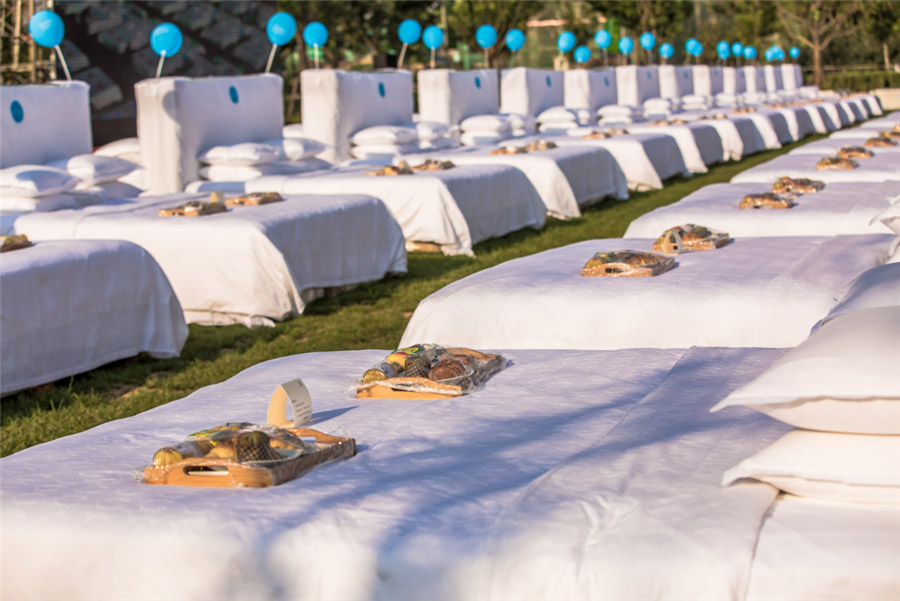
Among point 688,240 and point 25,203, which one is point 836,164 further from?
point 25,203

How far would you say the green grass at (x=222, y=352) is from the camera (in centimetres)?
349

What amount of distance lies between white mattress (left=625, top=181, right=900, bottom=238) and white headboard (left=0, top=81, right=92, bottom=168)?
3653 mm

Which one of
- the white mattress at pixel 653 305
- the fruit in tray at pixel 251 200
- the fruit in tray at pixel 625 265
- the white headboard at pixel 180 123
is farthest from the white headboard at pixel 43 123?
the fruit in tray at pixel 625 265

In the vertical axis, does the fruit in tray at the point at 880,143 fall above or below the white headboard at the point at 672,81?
below

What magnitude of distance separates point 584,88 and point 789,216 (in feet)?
33.6

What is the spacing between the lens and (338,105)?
867cm

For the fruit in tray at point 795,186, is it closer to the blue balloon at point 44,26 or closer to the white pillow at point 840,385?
the white pillow at point 840,385

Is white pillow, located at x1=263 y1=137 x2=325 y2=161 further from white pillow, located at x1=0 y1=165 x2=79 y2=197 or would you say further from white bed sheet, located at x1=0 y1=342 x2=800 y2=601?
white bed sheet, located at x1=0 y1=342 x2=800 y2=601

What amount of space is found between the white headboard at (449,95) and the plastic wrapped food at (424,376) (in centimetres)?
837

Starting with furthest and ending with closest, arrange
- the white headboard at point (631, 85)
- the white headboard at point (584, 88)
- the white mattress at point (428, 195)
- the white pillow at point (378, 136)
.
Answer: the white headboard at point (631, 85)
the white headboard at point (584, 88)
the white pillow at point (378, 136)
the white mattress at point (428, 195)

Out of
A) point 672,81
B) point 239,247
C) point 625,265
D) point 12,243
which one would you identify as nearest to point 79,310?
point 12,243

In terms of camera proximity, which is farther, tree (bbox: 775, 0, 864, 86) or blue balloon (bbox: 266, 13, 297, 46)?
tree (bbox: 775, 0, 864, 86)

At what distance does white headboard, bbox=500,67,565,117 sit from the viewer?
12617mm

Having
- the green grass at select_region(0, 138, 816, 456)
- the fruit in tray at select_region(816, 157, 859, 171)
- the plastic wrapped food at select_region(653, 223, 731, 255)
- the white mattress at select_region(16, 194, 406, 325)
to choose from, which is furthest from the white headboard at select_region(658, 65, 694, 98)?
the plastic wrapped food at select_region(653, 223, 731, 255)
